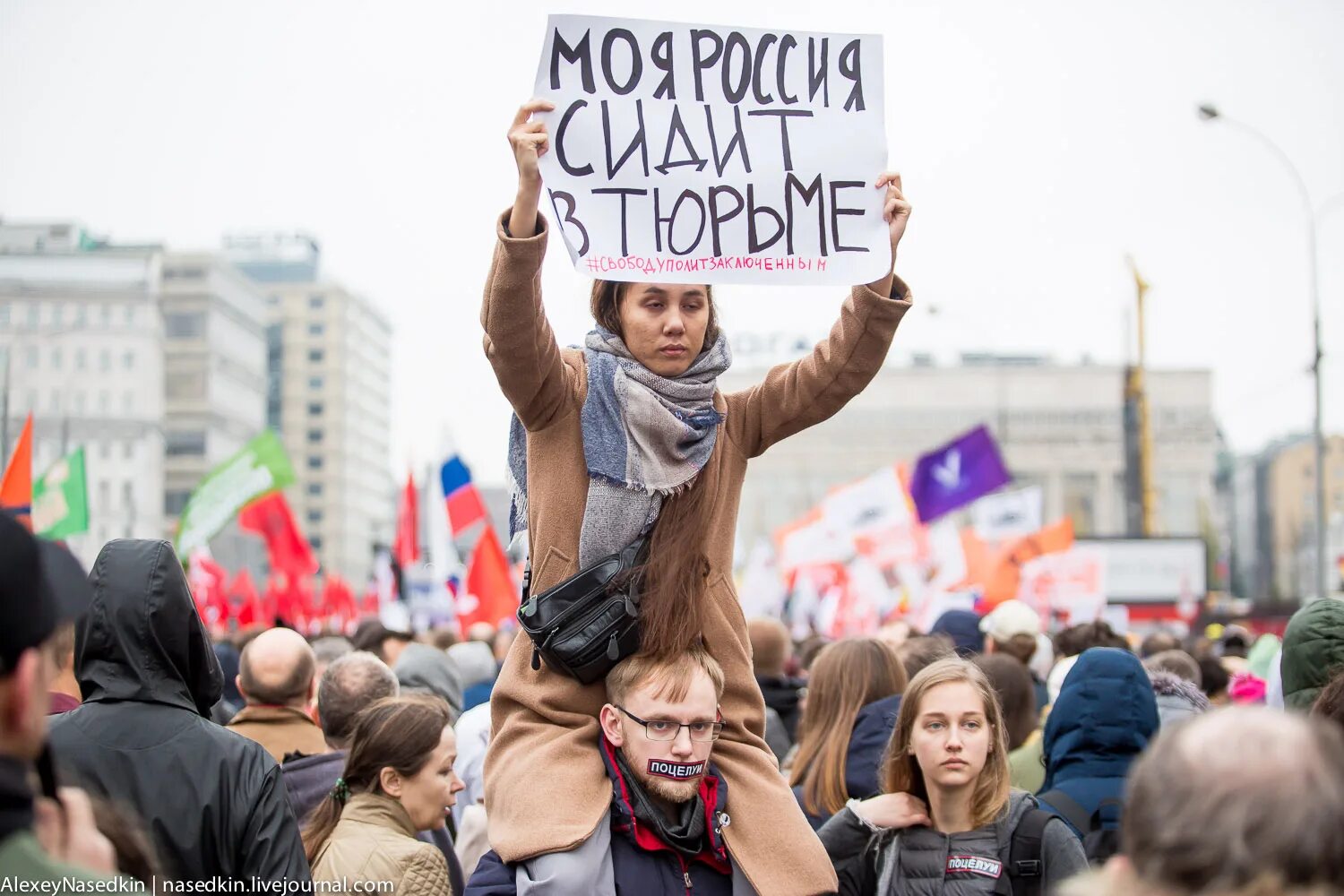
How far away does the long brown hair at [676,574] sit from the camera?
12.0ft

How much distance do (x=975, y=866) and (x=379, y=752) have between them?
179cm

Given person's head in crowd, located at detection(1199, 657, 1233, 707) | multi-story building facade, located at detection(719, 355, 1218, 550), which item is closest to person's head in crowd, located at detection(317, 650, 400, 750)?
person's head in crowd, located at detection(1199, 657, 1233, 707)

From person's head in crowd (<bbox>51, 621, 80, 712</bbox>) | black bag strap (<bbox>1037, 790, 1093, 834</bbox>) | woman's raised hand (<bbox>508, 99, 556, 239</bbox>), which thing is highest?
woman's raised hand (<bbox>508, 99, 556, 239</bbox>)

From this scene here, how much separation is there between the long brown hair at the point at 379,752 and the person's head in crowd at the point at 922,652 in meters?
2.30

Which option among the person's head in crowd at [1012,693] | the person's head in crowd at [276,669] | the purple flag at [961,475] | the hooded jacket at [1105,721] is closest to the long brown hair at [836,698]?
the person's head in crowd at [1012,693]

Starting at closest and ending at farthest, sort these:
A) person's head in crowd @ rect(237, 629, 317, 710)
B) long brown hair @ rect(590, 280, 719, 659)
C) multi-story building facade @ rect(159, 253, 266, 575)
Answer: long brown hair @ rect(590, 280, 719, 659)
person's head in crowd @ rect(237, 629, 317, 710)
multi-story building facade @ rect(159, 253, 266, 575)

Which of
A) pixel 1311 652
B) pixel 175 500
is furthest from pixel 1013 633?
pixel 175 500

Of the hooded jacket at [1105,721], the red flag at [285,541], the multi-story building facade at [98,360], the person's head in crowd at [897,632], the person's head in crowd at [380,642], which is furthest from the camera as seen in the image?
the multi-story building facade at [98,360]

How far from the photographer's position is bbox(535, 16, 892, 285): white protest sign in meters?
3.95

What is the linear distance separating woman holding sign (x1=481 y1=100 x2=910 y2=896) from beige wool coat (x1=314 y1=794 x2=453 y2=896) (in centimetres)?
80

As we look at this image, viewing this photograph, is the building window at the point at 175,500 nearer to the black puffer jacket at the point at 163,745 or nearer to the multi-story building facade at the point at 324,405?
the multi-story building facade at the point at 324,405

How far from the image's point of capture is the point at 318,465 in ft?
445

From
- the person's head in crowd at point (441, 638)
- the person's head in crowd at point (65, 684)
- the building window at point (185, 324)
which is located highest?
the building window at point (185, 324)

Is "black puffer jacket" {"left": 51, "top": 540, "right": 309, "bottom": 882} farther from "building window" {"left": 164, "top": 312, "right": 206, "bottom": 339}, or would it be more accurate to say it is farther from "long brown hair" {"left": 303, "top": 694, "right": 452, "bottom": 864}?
"building window" {"left": 164, "top": 312, "right": 206, "bottom": 339}
